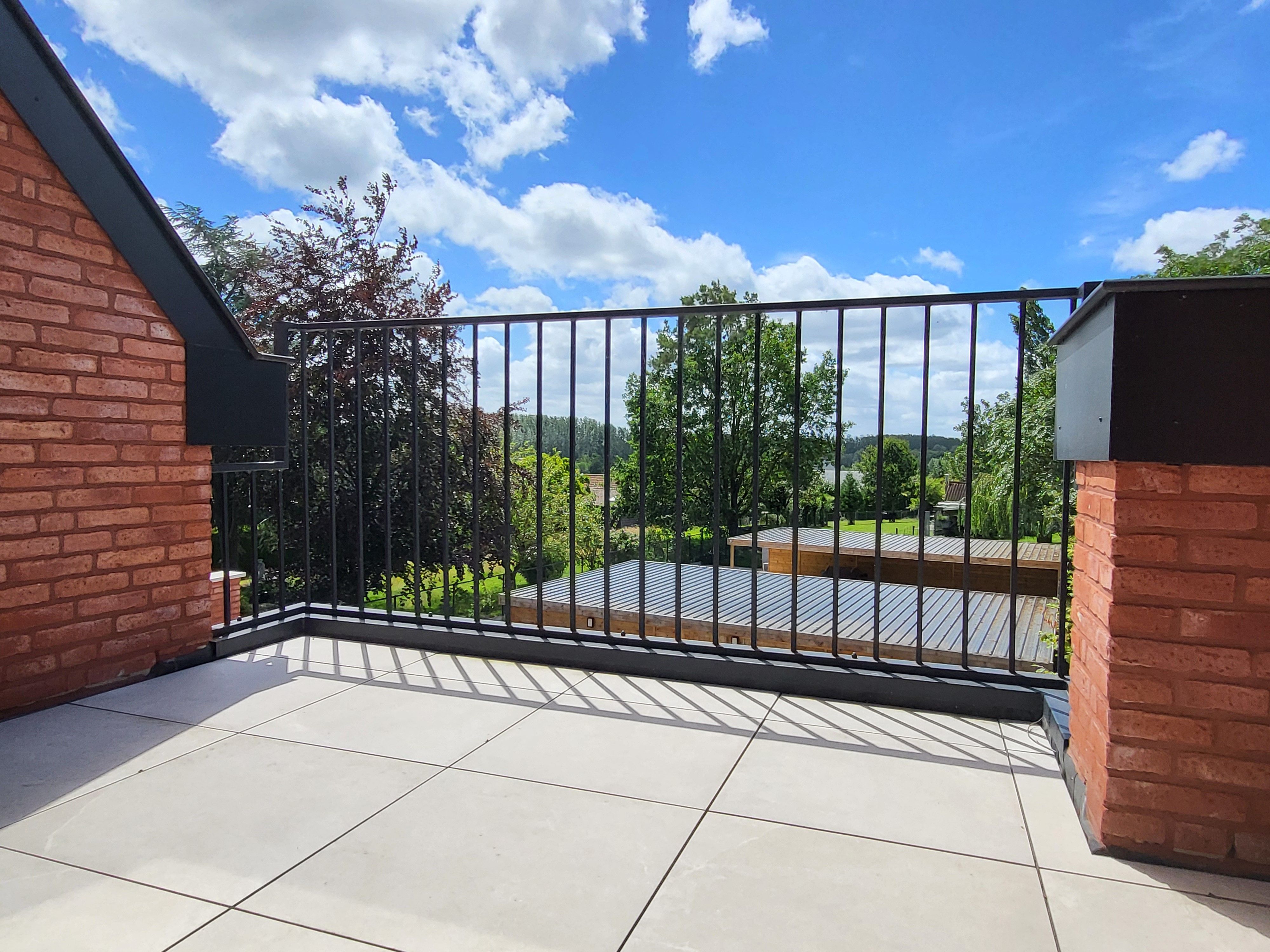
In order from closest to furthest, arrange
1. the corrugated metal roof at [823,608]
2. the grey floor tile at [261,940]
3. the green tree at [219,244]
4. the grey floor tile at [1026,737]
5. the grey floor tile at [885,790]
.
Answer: the grey floor tile at [261,940]
the grey floor tile at [885,790]
the grey floor tile at [1026,737]
the corrugated metal roof at [823,608]
the green tree at [219,244]

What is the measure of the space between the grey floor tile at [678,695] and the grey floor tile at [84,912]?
1205 mm

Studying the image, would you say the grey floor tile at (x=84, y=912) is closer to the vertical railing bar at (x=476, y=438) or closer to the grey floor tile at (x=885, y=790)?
the grey floor tile at (x=885, y=790)

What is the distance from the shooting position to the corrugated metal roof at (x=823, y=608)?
24.5 feet

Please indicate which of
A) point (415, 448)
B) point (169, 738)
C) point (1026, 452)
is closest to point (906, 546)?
point (1026, 452)

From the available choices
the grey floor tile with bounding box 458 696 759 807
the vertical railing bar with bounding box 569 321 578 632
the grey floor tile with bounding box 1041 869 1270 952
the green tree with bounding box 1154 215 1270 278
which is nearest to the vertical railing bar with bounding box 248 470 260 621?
the vertical railing bar with bounding box 569 321 578 632

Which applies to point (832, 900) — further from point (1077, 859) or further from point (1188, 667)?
point (1188, 667)

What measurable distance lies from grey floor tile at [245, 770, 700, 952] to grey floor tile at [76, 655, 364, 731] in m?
0.80

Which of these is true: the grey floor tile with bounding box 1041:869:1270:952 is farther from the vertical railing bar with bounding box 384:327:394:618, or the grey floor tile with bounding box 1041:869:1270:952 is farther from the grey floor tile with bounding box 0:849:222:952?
the vertical railing bar with bounding box 384:327:394:618

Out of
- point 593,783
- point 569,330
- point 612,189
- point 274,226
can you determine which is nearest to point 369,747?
point 593,783

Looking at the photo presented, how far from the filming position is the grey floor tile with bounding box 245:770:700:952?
3.47 feet

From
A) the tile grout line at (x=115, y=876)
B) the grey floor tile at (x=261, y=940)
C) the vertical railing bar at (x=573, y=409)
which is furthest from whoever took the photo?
the vertical railing bar at (x=573, y=409)

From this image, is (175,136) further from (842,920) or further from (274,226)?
(842,920)

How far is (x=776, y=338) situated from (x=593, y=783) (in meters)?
22.8

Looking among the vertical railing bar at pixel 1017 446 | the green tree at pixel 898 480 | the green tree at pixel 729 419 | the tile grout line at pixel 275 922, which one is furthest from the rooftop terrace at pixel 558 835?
the green tree at pixel 898 480
